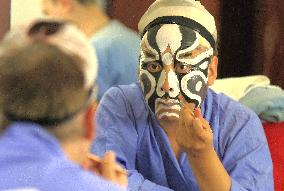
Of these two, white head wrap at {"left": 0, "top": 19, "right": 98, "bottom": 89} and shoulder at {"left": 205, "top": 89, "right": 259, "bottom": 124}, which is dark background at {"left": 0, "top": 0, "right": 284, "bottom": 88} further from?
white head wrap at {"left": 0, "top": 19, "right": 98, "bottom": 89}

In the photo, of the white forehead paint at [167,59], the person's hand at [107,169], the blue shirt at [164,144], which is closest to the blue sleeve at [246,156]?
the blue shirt at [164,144]

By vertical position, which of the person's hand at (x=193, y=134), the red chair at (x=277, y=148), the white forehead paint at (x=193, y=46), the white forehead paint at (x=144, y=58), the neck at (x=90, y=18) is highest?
the neck at (x=90, y=18)

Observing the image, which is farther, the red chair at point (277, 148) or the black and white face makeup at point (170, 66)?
the red chair at point (277, 148)

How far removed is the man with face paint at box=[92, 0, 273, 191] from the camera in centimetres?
68

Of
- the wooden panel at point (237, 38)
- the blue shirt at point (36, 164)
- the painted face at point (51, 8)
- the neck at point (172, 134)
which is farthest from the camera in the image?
the wooden panel at point (237, 38)

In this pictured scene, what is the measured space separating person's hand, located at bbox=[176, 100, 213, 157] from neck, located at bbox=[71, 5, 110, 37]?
13 centimetres

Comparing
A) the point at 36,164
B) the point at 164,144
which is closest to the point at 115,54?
the point at 164,144

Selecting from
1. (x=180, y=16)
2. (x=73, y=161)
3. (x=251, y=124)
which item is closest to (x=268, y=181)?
(x=251, y=124)

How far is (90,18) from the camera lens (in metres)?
0.67

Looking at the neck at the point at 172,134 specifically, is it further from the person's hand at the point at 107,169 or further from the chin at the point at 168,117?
the person's hand at the point at 107,169

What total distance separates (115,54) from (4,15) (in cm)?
15

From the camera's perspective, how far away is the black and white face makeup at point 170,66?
679 millimetres

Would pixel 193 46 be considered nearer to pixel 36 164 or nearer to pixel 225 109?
pixel 225 109

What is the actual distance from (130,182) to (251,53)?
0.31 m
